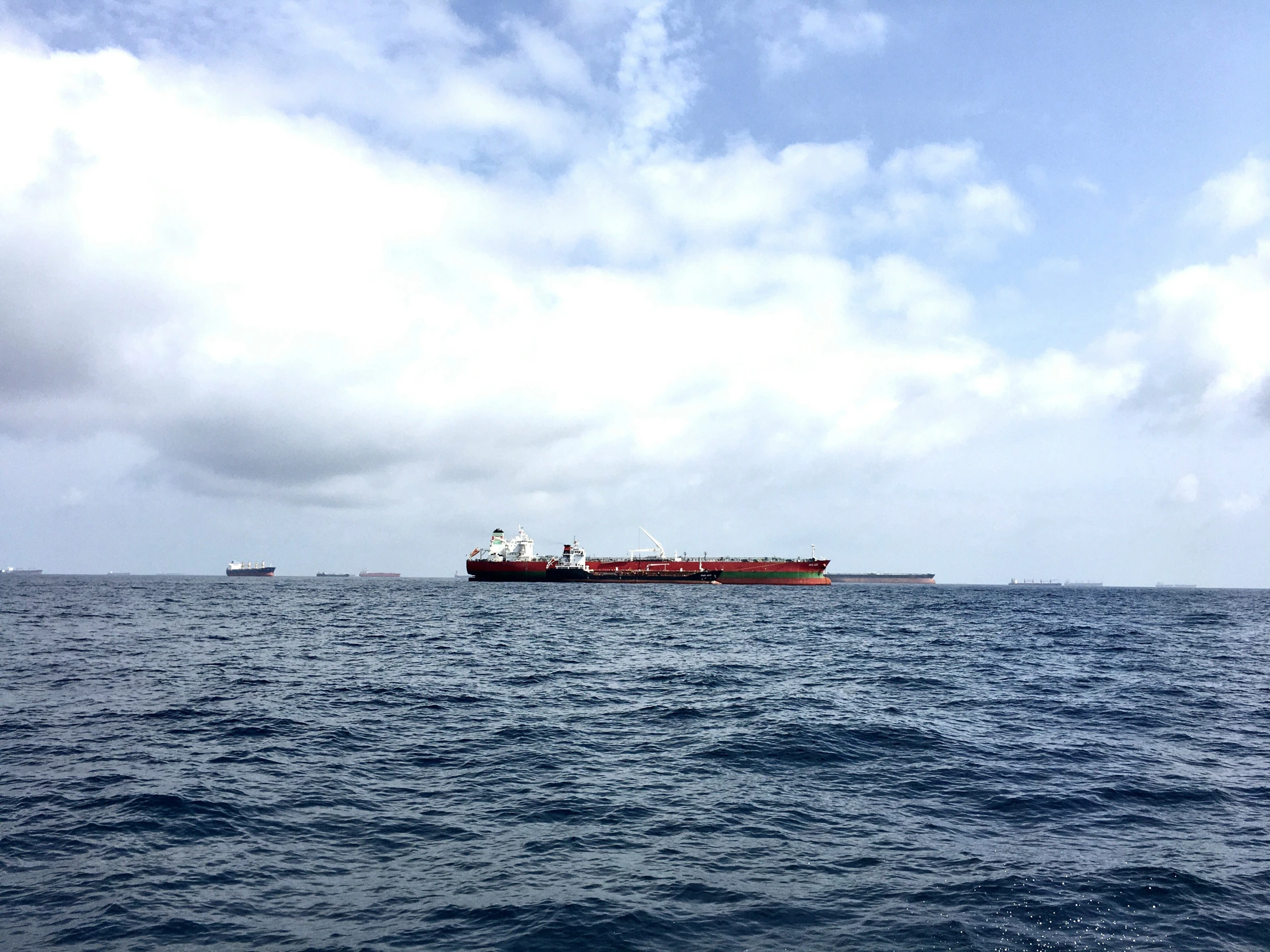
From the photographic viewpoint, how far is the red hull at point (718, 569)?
545ft

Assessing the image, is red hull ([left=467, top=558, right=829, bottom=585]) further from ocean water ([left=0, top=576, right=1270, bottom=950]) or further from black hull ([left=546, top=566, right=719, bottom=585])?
ocean water ([left=0, top=576, right=1270, bottom=950])

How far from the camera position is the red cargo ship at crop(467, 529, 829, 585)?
541 ft

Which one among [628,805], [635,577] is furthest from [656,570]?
[628,805]

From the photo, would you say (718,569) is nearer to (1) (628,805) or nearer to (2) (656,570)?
(2) (656,570)

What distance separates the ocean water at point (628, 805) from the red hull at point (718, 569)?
123 m

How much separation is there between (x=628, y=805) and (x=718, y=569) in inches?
5828

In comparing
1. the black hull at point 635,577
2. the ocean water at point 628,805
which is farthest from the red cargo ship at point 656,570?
the ocean water at point 628,805

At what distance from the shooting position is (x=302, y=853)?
51.3 ft

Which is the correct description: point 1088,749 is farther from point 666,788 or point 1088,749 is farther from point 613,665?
point 613,665

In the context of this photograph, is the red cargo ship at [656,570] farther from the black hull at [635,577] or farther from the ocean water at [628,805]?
the ocean water at [628,805]

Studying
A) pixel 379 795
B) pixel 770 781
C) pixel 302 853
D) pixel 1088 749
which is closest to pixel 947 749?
pixel 1088 749

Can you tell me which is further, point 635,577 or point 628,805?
point 635,577

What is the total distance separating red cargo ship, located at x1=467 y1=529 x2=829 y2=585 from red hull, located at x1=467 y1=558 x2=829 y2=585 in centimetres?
13

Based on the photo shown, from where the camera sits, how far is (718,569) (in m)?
165
